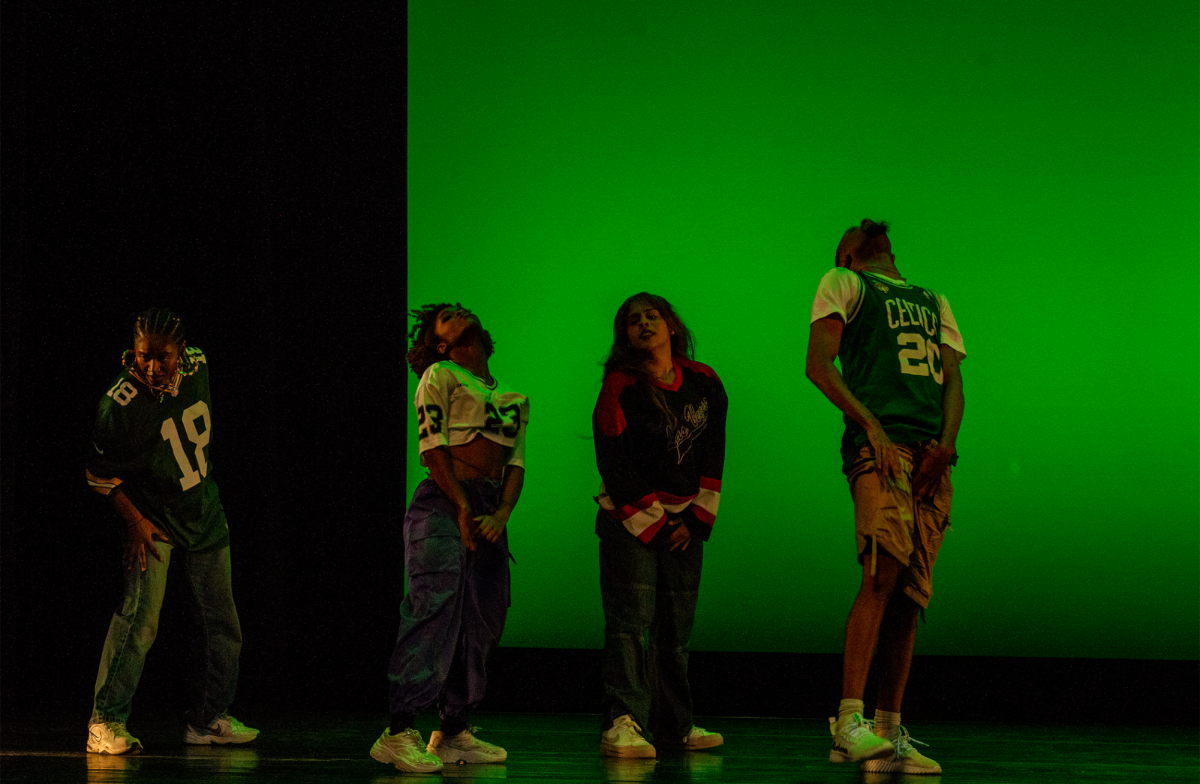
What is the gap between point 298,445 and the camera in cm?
357

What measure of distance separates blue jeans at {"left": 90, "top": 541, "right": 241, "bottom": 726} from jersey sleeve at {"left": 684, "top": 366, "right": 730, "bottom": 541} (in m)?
1.21

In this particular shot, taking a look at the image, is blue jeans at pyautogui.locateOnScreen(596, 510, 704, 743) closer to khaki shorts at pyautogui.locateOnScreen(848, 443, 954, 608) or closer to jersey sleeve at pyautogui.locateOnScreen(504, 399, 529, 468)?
jersey sleeve at pyautogui.locateOnScreen(504, 399, 529, 468)

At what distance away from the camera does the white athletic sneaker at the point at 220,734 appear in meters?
2.60

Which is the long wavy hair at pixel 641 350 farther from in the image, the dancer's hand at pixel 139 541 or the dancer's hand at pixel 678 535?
the dancer's hand at pixel 139 541

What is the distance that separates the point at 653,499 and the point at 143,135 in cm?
247

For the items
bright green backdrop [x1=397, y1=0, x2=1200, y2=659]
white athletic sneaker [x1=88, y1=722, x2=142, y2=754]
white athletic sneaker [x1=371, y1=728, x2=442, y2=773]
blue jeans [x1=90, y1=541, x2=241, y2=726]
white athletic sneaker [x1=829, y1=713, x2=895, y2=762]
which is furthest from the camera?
bright green backdrop [x1=397, y1=0, x2=1200, y2=659]

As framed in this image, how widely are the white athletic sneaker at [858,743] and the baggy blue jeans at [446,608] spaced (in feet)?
2.55

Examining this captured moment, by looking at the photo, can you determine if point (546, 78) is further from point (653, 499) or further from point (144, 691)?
point (144, 691)

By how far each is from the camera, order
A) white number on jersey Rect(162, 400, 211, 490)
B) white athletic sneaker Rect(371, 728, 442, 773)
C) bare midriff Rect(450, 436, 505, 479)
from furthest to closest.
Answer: white number on jersey Rect(162, 400, 211, 490) < bare midriff Rect(450, 436, 505, 479) < white athletic sneaker Rect(371, 728, 442, 773)

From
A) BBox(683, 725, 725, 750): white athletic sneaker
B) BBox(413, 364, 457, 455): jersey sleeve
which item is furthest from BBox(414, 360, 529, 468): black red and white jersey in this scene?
BBox(683, 725, 725, 750): white athletic sneaker

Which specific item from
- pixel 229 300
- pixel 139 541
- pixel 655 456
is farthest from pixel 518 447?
pixel 229 300

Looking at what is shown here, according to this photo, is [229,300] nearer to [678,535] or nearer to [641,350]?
[641,350]

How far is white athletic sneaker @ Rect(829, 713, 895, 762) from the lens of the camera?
6.42ft

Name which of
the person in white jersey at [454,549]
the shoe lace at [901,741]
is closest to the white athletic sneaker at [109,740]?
the person in white jersey at [454,549]
